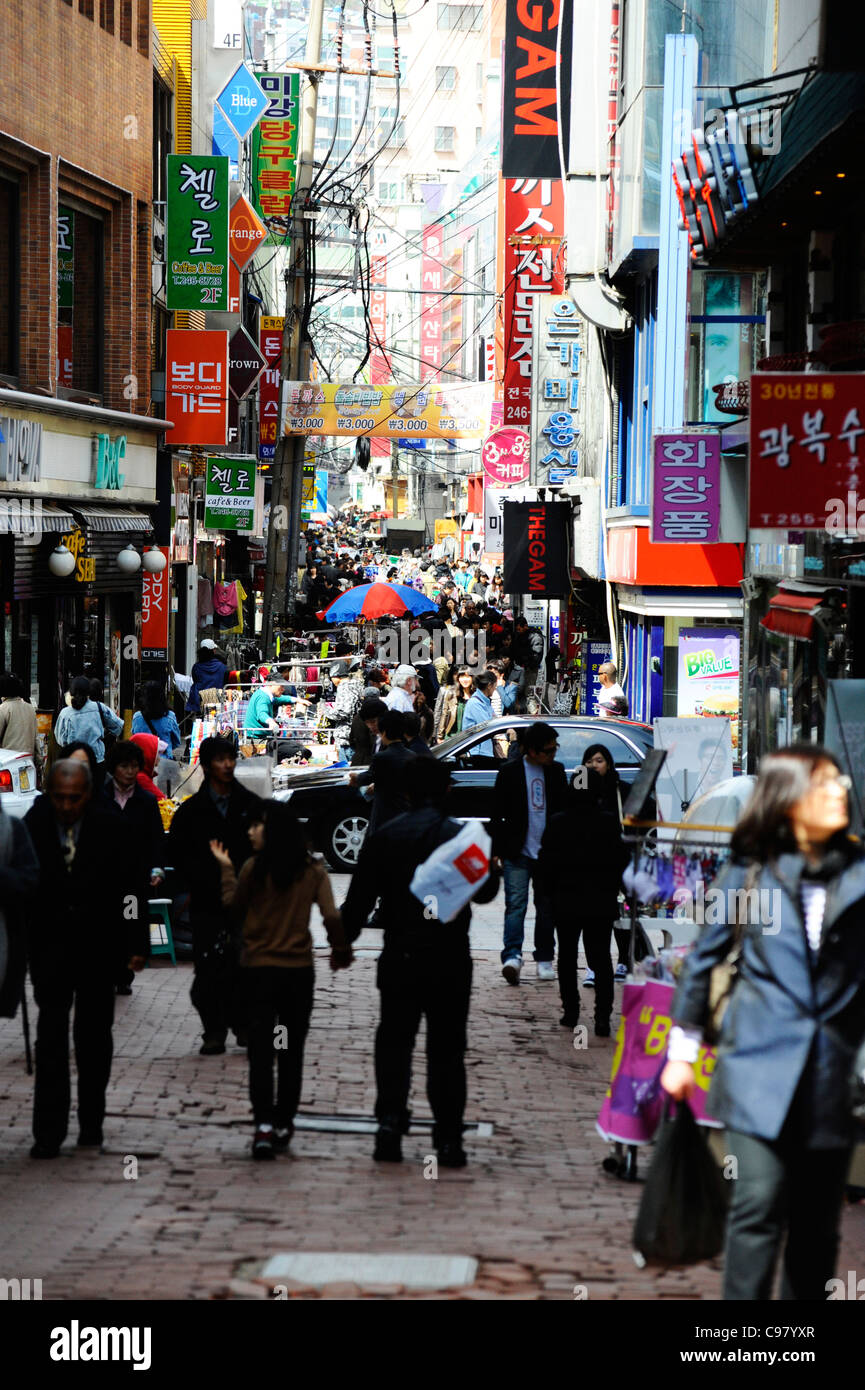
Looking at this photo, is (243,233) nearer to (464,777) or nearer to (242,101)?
(242,101)

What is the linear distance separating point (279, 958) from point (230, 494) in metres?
23.7

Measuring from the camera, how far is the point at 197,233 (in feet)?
79.7

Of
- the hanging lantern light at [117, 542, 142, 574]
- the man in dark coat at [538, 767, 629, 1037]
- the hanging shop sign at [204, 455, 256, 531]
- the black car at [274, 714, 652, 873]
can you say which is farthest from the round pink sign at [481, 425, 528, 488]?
the man in dark coat at [538, 767, 629, 1037]

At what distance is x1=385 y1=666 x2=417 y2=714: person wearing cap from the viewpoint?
66.6 feet

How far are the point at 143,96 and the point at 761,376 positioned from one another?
17.0m

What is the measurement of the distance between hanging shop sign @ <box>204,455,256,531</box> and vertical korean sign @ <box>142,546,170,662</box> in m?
2.42

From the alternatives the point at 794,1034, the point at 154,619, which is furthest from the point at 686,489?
the point at 794,1034

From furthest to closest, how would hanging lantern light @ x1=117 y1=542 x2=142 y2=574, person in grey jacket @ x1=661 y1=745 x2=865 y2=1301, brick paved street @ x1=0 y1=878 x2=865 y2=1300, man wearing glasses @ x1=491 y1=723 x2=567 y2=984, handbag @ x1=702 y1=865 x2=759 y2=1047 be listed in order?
1. hanging lantern light @ x1=117 y1=542 x2=142 y2=574
2. man wearing glasses @ x1=491 y1=723 x2=567 y2=984
3. brick paved street @ x1=0 y1=878 x2=865 y2=1300
4. handbag @ x1=702 y1=865 x2=759 y2=1047
5. person in grey jacket @ x1=661 y1=745 x2=865 y2=1301

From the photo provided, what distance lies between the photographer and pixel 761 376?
33.8 ft

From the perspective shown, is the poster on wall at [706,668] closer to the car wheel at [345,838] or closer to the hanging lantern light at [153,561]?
the car wheel at [345,838]

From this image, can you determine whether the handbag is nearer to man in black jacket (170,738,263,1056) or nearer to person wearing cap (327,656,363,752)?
man in black jacket (170,738,263,1056)

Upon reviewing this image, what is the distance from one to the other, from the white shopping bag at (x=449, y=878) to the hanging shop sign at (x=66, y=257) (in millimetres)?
16797
